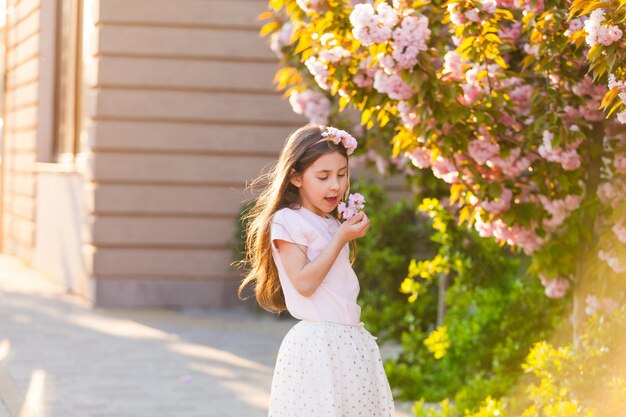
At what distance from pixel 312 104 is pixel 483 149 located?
283cm

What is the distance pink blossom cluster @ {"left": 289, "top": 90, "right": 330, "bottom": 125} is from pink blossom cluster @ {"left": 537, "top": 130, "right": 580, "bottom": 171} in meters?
3.03

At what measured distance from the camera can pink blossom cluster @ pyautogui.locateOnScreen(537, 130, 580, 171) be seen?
5.94m

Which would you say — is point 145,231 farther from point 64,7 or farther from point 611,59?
point 611,59

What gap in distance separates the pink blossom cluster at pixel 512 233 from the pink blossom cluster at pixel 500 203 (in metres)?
0.14

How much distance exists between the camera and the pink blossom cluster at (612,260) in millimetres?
6105

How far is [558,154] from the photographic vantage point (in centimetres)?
600

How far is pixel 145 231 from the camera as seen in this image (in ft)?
41.2

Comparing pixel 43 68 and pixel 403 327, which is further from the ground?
pixel 43 68

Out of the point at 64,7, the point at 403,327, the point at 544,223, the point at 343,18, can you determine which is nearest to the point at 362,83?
the point at 343,18

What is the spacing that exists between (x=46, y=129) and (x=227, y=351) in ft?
24.7

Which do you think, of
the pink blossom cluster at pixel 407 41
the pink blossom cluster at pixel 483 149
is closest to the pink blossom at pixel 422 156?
the pink blossom cluster at pixel 483 149

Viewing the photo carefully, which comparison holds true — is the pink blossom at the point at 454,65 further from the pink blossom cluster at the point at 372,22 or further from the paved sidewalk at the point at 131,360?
the paved sidewalk at the point at 131,360

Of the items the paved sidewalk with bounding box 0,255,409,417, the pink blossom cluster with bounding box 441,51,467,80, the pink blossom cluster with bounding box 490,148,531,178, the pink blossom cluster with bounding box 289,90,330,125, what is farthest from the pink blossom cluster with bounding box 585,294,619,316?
the pink blossom cluster with bounding box 289,90,330,125

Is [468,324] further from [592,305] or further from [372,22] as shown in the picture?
[372,22]
